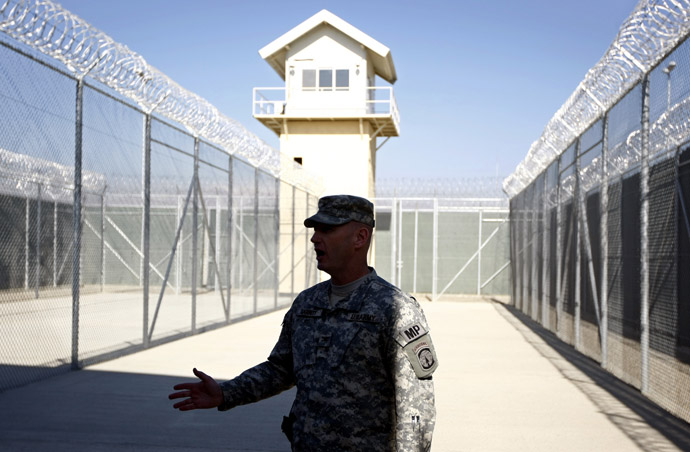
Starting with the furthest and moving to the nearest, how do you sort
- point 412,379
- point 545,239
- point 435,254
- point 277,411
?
point 435,254 → point 545,239 → point 277,411 → point 412,379

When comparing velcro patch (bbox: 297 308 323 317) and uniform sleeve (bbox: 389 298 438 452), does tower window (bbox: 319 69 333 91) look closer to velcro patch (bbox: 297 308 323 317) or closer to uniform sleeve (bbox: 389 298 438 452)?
velcro patch (bbox: 297 308 323 317)

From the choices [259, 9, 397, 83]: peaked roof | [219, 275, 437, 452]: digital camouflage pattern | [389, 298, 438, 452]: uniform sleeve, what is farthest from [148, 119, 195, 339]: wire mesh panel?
[259, 9, 397, 83]: peaked roof

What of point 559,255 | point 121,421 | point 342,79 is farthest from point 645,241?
point 342,79

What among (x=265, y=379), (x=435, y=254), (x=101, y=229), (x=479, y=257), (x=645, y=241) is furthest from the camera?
(x=479, y=257)

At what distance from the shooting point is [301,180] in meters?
18.9

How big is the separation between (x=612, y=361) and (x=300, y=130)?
15.7 metres

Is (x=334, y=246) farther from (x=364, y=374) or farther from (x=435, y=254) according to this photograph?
(x=435, y=254)

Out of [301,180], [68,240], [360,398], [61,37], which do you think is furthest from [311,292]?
[301,180]

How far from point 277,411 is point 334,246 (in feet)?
13.1

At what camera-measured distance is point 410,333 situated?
2.29 metres

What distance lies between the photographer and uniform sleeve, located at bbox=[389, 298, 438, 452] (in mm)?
2207

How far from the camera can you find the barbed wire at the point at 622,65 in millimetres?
6180

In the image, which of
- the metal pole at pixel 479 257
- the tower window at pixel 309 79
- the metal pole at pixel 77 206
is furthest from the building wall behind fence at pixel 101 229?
the metal pole at pixel 479 257

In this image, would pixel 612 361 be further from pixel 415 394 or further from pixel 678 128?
pixel 415 394
